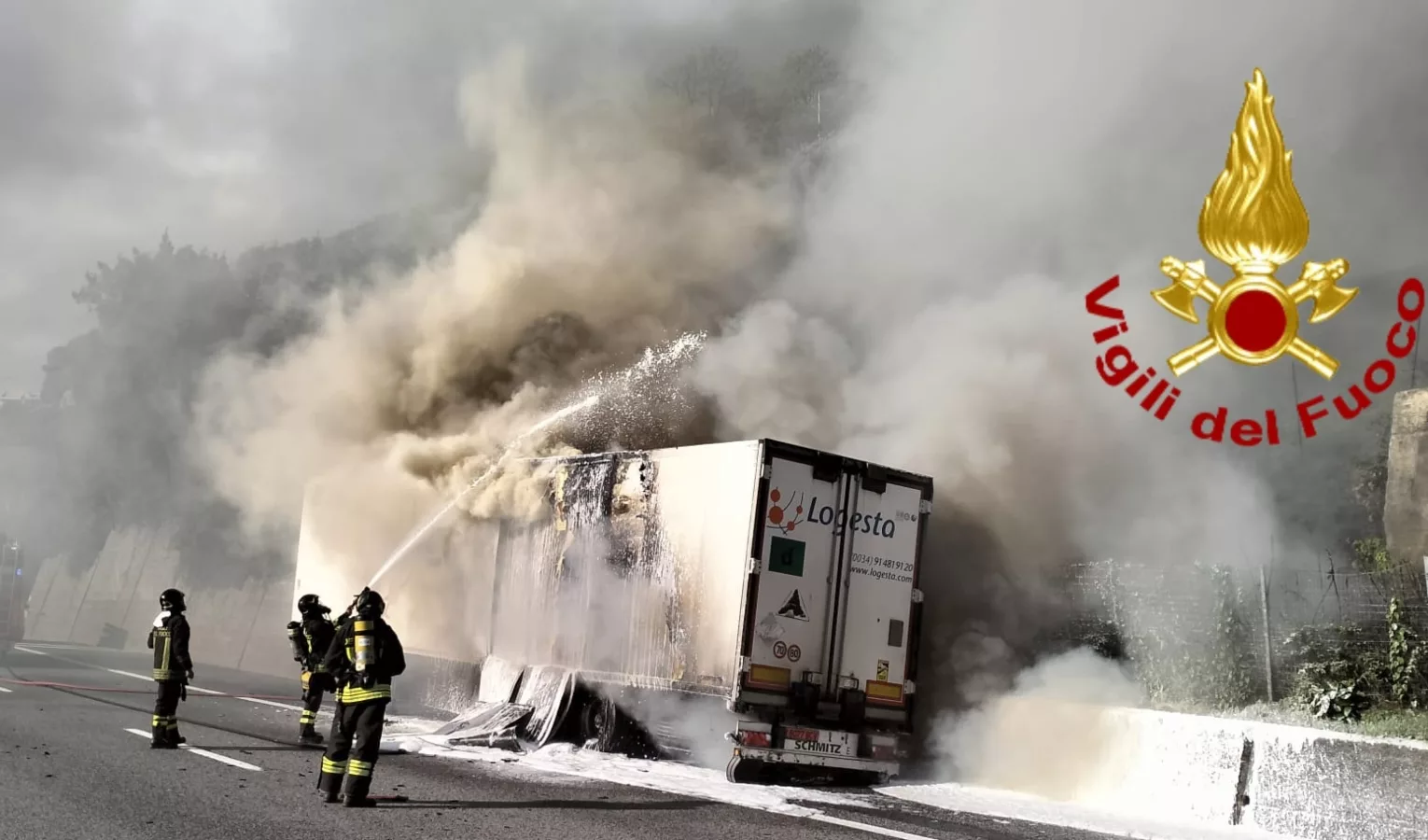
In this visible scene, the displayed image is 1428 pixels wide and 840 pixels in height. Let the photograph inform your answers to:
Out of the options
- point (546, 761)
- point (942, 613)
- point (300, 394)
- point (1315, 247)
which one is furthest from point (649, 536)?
point (300, 394)

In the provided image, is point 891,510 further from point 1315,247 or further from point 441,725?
point 1315,247

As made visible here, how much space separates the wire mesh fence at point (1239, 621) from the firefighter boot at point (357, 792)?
7.32 metres

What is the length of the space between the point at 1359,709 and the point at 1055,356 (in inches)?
278

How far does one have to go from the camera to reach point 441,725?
46.8ft

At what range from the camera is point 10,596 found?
2862 centimetres

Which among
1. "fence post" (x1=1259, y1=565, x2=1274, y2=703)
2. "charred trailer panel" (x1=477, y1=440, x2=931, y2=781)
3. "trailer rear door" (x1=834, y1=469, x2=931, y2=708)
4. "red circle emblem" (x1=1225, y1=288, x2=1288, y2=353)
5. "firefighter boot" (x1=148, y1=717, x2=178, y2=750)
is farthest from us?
"red circle emblem" (x1=1225, y1=288, x2=1288, y2=353)

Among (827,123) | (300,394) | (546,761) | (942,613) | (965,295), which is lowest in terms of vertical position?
(546,761)

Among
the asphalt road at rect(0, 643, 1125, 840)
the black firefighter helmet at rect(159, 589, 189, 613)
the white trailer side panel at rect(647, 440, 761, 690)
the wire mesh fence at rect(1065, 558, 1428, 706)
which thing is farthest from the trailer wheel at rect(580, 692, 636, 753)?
the wire mesh fence at rect(1065, 558, 1428, 706)

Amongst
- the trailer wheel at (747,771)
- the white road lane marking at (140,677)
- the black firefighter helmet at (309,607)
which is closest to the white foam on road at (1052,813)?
the trailer wheel at (747,771)

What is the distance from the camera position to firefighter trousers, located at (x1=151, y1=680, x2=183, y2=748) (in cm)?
1090

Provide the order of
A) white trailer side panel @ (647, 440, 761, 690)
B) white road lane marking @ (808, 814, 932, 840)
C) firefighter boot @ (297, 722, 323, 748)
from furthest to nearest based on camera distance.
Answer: firefighter boot @ (297, 722, 323, 748) → white trailer side panel @ (647, 440, 761, 690) → white road lane marking @ (808, 814, 932, 840)

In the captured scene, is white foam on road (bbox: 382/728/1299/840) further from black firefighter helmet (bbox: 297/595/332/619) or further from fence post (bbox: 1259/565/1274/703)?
fence post (bbox: 1259/565/1274/703)

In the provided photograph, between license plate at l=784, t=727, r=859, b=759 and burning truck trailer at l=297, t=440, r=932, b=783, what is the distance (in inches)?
0.5

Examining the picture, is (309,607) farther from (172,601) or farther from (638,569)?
(638,569)
